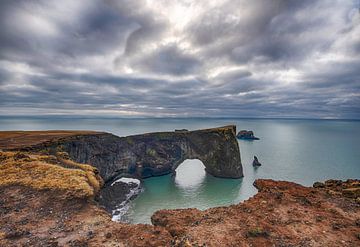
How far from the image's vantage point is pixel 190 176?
275 feet

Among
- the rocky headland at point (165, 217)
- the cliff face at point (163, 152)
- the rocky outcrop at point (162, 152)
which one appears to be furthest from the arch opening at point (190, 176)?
the rocky headland at point (165, 217)

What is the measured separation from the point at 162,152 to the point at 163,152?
0.41m

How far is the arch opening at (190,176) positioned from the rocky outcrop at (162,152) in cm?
448

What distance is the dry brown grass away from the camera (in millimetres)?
23844

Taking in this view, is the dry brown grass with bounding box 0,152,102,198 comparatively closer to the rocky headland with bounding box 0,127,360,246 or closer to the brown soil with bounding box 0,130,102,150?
the rocky headland with bounding box 0,127,360,246

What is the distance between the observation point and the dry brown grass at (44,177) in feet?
78.2

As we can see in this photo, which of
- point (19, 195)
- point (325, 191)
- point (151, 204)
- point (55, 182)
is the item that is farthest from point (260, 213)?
point (151, 204)

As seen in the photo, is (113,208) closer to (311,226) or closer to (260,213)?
(260,213)

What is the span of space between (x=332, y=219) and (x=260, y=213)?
21.2ft

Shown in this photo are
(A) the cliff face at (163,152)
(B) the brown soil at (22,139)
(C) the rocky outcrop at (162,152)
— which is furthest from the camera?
(A) the cliff face at (163,152)

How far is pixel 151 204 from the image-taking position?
5641 cm

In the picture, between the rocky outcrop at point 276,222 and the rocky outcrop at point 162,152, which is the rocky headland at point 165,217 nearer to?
the rocky outcrop at point 276,222

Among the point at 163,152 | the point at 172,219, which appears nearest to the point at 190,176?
the point at 163,152

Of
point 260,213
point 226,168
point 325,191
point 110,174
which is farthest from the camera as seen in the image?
point 226,168
